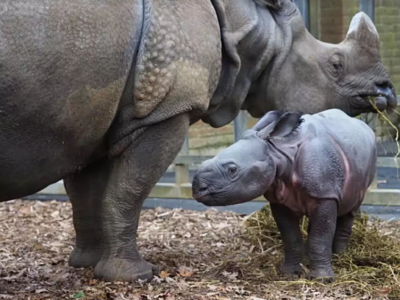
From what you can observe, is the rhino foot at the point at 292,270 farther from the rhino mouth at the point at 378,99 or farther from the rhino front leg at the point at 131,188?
the rhino mouth at the point at 378,99

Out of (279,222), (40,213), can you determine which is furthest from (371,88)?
(40,213)

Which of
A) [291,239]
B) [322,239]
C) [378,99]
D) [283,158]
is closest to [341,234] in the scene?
[291,239]

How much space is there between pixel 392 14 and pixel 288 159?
860 cm

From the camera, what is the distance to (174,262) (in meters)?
5.23

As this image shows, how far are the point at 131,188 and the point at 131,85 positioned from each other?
1.80ft

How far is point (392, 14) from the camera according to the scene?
40.8 ft

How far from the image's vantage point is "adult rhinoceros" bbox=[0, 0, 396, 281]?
3.95 meters

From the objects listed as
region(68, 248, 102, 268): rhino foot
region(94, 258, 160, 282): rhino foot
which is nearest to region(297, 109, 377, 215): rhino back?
region(94, 258, 160, 282): rhino foot

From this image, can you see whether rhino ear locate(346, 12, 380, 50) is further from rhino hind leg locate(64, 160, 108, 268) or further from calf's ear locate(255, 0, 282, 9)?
rhino hind leg locate(64, 160, 108, 268)

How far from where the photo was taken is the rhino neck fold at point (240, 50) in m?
4.86

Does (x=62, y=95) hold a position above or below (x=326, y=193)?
above

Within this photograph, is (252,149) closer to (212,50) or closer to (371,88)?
(212,50)

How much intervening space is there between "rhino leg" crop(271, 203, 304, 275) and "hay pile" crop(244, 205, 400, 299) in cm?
13

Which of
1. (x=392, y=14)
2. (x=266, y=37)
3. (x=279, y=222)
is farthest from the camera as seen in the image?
(x=392, y=14)
